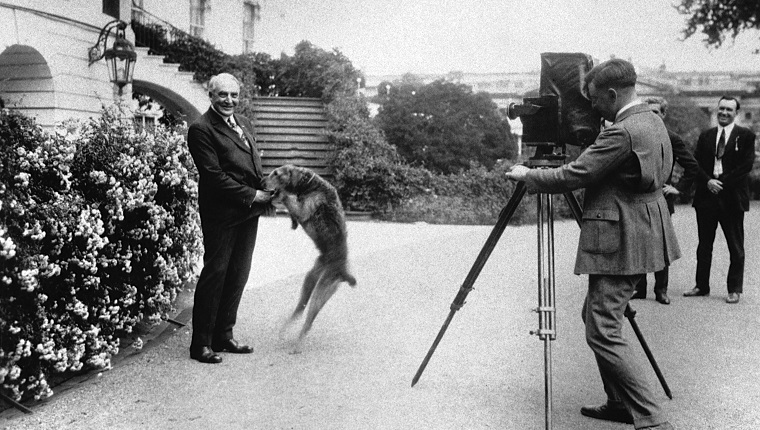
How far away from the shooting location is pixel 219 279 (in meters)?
5.38

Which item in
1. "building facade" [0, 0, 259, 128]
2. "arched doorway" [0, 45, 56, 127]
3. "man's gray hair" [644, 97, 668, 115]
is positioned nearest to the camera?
"man's gray hair" [644, 97, 668, 115]

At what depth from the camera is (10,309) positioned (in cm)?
392

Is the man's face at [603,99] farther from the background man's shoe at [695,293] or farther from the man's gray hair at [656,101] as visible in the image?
the background man's shoe at [695,293]

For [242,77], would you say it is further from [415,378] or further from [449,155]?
[415,378]

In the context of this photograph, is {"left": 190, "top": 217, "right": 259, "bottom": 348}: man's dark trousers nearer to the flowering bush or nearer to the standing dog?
the standing dog

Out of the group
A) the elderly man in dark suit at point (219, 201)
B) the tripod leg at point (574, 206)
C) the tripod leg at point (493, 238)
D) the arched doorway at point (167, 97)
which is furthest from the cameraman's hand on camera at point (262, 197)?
the arched doorway at point (167, 97)

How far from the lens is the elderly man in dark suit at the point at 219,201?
5.24 meters

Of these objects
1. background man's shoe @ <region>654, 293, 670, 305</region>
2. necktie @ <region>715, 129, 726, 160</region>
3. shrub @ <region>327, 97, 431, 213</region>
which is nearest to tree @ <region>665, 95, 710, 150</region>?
shrub @ <region>327, 97, 431, 213</region>

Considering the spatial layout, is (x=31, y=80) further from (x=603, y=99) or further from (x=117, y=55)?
(x=603, y=99)

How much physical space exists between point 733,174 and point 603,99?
4989 mm

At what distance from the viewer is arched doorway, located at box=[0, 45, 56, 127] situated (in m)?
13.9

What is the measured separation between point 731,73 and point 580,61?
13.3 feet

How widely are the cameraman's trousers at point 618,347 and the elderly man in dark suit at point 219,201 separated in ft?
8.60

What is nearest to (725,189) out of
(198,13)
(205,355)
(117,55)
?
(205,355)
